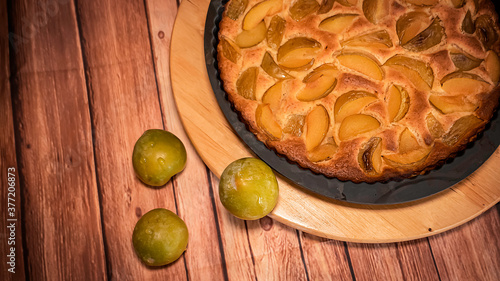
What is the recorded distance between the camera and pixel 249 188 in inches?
56.5

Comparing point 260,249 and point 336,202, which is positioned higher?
point 336,202

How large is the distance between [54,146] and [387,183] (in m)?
1.46

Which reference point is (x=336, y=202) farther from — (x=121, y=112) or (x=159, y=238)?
(x=121, y=112)

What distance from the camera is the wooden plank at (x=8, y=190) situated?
1700 millimetres

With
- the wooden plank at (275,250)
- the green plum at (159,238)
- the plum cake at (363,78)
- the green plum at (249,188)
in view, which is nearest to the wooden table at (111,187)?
the wooden plank at (275,250)

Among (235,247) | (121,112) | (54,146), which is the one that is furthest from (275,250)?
(54,146)

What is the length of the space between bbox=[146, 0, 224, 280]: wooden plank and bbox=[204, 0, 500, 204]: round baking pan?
36cm

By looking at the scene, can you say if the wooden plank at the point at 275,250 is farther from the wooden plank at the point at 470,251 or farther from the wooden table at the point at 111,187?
the wooden plank at the point at 470,251

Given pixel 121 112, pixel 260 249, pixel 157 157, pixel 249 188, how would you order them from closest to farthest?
pixel 249 188 < pixel 157 157 < pixel 260 249 < pixel 121 112

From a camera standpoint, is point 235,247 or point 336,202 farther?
point 235,247

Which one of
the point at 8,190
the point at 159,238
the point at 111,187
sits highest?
the point at 159,238

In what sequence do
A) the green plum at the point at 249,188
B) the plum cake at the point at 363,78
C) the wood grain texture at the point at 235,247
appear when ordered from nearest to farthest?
the green plum at the point at 249,188
the plum cake at the point at 363,78
the wood grain texture at the point at 235,247

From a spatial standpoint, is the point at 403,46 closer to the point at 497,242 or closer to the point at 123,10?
the point at 497,242

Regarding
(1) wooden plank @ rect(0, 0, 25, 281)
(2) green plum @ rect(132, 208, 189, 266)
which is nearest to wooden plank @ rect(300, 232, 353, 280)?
(2) green plum @ rect(132, 208, 189, 266)
